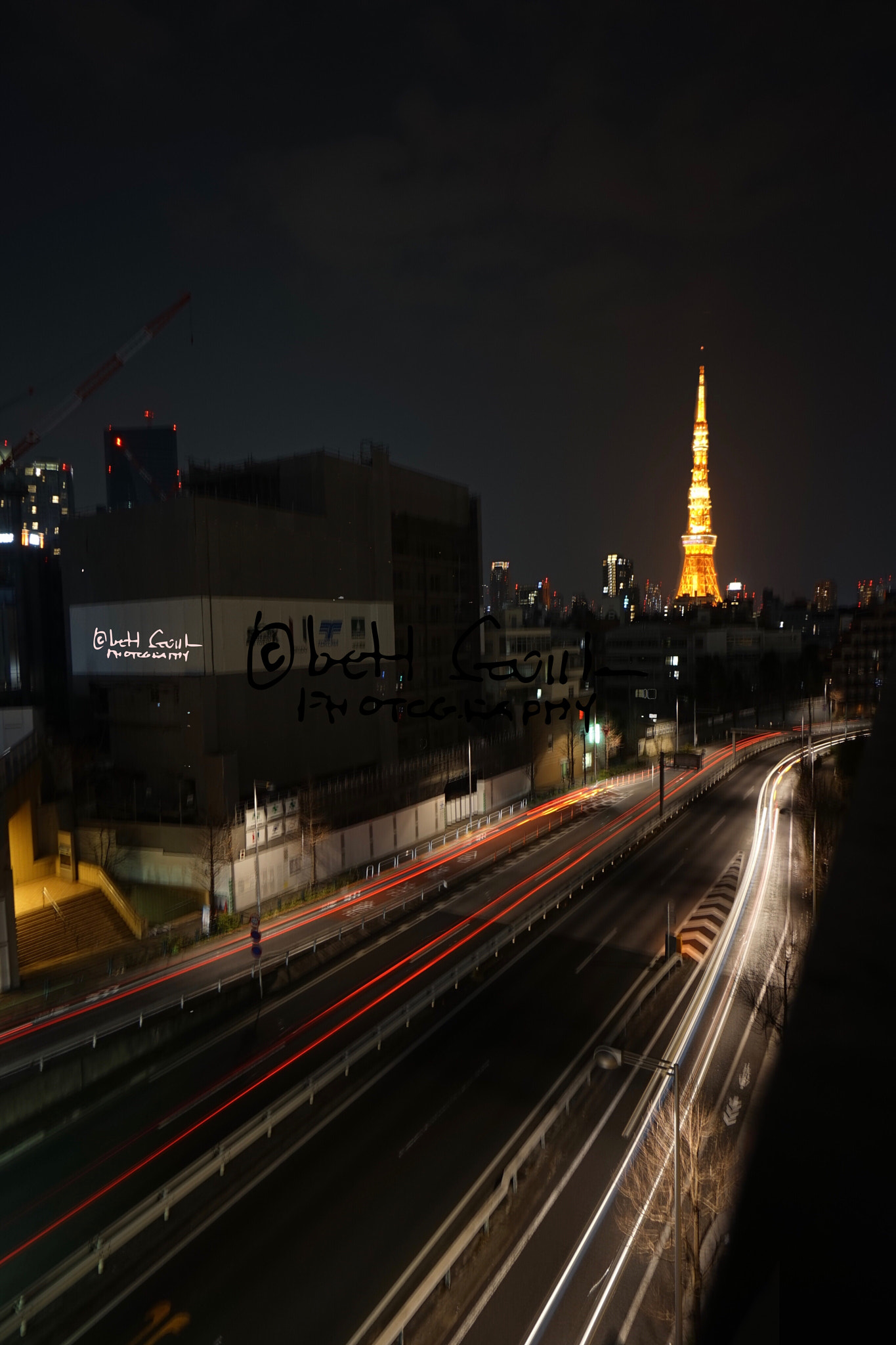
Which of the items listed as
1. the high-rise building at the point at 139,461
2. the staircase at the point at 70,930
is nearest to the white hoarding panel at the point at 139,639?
the staircase at the point at 70,930

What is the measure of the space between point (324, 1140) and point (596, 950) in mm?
7054

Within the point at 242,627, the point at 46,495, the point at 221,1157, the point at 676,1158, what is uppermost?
the point at 46,495

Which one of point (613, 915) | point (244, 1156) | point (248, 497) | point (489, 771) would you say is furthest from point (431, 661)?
point (244, 1156)

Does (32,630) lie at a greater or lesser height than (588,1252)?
greater

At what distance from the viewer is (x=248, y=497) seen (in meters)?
27.8

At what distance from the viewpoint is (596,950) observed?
47.9 ft

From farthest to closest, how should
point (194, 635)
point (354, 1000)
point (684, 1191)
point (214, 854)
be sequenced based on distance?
point (194, 635)
point (214, 854)
point (354, 1000)
point (684, 1191)

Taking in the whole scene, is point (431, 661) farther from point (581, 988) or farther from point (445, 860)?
point (581, 988)

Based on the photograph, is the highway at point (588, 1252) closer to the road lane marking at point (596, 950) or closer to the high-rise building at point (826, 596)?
the road lane marking at point (596, 950)

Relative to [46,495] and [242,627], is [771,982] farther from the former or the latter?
[46,495]

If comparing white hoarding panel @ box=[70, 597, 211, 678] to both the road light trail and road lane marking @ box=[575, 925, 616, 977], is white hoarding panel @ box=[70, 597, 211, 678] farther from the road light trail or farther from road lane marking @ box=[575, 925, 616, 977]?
road lane marking @ box=[575, 925, 616, 977]

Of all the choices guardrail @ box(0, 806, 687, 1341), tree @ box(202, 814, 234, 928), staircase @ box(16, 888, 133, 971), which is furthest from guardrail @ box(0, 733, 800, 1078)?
staircase @ box(16, 888, 133, 971)

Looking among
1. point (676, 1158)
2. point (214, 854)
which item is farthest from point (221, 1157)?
point (214, 854)

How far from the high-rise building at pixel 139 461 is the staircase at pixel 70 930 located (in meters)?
117
